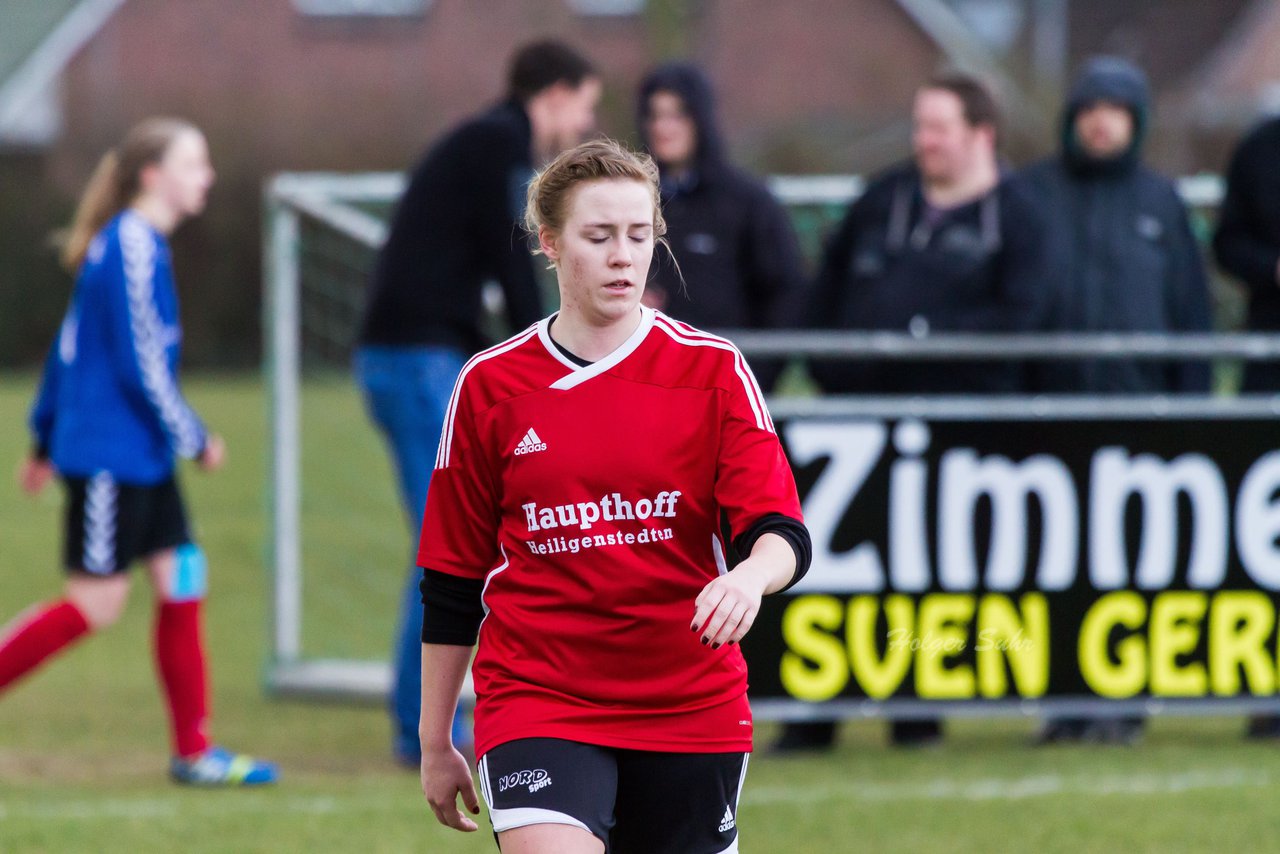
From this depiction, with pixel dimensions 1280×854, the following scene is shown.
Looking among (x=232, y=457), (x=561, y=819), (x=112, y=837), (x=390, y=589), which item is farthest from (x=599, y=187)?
(x=232, y=457)

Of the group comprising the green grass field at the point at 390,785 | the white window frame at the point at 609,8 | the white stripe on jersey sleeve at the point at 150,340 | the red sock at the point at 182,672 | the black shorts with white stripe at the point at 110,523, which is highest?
the white window frame at the point at 609,8

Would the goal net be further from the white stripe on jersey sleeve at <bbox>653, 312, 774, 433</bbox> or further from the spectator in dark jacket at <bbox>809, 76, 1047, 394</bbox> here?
the white stripe on jersey sleeve at <bbox>653, 312, 774, 433</bbox>

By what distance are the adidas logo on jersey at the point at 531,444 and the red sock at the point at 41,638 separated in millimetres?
3130

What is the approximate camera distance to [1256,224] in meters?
6.97

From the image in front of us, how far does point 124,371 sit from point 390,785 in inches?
59.7

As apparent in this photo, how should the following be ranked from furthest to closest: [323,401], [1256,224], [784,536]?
[323,401]
[1256,224]
[784,536]

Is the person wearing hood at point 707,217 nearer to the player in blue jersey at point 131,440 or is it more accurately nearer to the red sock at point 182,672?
the player in blue jersey at point 131,440

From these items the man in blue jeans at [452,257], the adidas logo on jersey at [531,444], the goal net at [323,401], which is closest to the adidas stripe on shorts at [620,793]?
the adidas logo on jersey at [531,444]

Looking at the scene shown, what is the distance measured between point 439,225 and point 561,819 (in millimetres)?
3277

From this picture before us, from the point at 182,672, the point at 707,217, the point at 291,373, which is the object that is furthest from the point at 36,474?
the point at 707,217

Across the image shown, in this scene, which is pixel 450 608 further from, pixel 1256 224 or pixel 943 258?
pixel 1256 224

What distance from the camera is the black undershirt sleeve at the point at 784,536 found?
3094 millimetres

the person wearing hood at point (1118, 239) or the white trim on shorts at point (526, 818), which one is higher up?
the person wearing hood at point (1118, 239)

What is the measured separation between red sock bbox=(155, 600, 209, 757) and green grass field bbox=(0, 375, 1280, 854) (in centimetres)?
18
